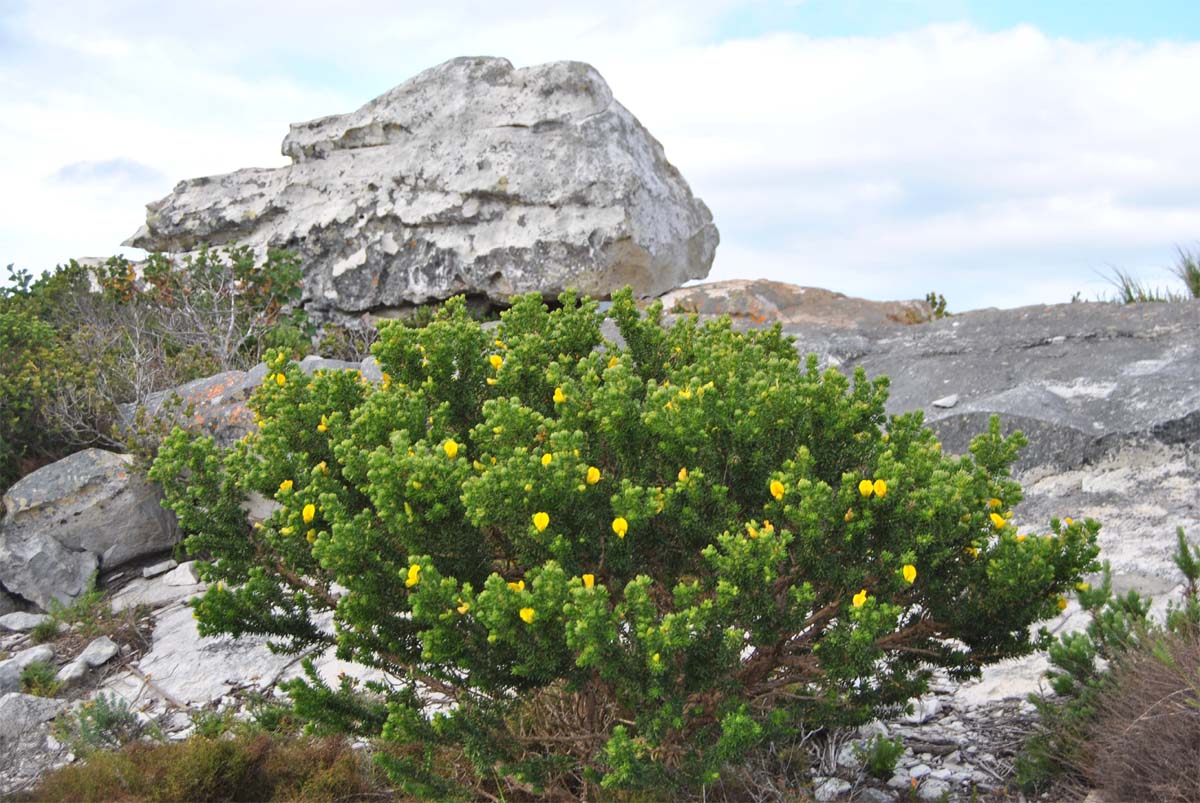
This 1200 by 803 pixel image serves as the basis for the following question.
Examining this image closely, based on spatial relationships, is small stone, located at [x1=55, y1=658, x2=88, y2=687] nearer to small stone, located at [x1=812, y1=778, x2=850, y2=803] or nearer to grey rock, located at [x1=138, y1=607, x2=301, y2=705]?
grey rock, located at [x1=138, y1=607, x2=301, y2=705]

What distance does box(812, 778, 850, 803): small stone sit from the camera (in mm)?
4258

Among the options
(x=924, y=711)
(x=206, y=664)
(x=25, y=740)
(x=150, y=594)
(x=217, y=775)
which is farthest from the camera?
(x=150, y=594)

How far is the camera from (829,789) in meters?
4.31

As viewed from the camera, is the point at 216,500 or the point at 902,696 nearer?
the point at 902,696

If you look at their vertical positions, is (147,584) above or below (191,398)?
below

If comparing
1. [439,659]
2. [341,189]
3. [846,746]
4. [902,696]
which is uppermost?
[341,189]

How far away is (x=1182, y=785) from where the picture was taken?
3.41 m

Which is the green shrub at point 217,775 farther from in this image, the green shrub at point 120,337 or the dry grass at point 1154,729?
the green shrub at point 120,337

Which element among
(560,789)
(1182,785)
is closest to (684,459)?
(560,789)

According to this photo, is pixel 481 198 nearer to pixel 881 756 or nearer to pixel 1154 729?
pixel 881 756

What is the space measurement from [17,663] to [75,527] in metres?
1.40

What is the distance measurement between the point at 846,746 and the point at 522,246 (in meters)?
8.01

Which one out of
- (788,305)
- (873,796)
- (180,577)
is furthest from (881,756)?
(788,305)

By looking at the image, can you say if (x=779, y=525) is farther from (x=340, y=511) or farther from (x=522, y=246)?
(x=522, y=246)
